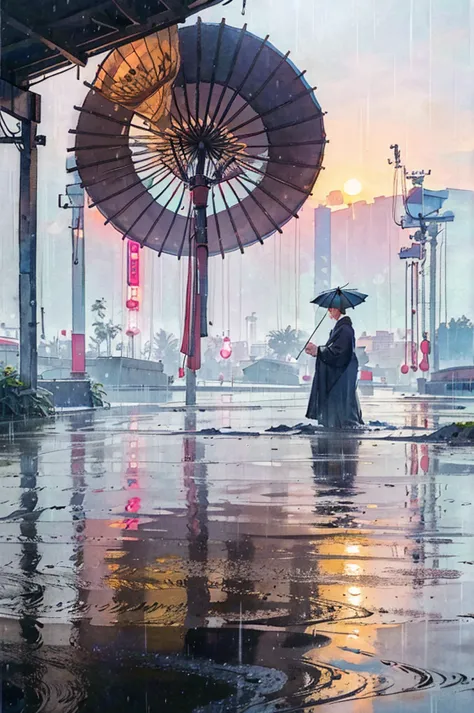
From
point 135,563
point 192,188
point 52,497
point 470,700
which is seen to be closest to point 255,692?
point 470,700

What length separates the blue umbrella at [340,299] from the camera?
12.8m

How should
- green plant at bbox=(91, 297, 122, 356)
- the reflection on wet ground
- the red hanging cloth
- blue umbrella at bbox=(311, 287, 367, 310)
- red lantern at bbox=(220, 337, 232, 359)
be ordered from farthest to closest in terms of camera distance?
green plant at bbox=(91, 297, 122, 356) → red lantern at bbox=(220, 337, 232, 359) → the red hanging cloth → blue umbrella at bbox=(311, 287, 367, 310) → the reflection on wet ground

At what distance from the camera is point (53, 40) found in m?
13.1

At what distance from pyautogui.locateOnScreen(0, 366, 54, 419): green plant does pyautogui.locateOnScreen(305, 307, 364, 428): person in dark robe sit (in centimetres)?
633

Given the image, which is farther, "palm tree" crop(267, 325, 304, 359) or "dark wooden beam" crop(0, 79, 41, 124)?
"palm tree" crop(267, 325, 304, 359)

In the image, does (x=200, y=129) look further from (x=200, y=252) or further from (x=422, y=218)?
(x=422, y=218)

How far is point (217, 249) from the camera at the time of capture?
16719 mm

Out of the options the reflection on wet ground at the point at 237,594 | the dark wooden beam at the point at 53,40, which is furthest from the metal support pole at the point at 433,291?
the reflection on wet ground at the point at 237,594

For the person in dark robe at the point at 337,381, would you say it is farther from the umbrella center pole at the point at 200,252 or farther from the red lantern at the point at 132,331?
the red lantern at the point at 132,331

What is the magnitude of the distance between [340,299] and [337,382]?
1.49m

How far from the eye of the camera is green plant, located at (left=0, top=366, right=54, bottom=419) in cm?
1516

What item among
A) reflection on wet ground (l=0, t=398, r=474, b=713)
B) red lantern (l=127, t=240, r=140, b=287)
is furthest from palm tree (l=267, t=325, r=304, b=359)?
reflection on wet ground (l=0, t=398, r=474, b=713)

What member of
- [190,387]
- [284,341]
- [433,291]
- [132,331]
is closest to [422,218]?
[433,291]

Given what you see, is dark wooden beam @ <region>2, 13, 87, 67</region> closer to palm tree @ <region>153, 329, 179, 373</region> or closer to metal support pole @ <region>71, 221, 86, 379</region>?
metal support pole @ <region>71, 221, 86, 379</region>
